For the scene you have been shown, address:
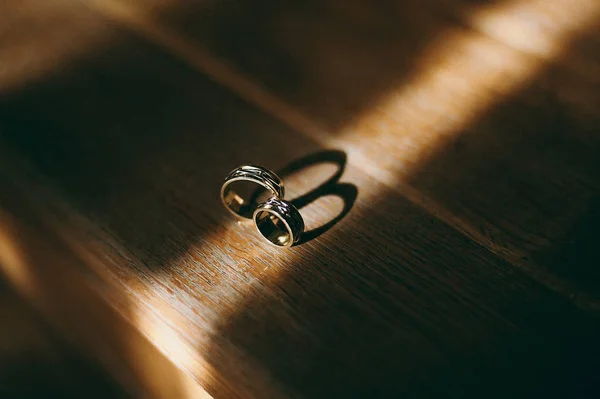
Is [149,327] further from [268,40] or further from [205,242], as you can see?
[268,40]

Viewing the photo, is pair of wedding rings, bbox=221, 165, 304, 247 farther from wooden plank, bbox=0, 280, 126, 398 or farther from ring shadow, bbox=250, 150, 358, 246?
wooden plank, bbox=0, 280, 126, 398

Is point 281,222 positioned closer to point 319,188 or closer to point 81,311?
point 319,188

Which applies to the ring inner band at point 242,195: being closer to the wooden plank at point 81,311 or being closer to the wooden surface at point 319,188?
the wooden surface at point 319,188

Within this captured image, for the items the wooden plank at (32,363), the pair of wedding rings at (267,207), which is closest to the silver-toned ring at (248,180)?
the pair of wedding rings at (267,207)

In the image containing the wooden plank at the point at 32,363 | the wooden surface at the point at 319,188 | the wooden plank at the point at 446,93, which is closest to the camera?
the wooden surface at the point at 319,188

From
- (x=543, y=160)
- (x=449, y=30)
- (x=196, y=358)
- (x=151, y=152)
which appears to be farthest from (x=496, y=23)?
(x=196, y=358)

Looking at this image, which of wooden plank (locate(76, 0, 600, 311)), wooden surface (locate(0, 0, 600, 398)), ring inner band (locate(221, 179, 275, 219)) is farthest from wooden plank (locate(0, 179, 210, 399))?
wooden plank (locate(76, 0, 600, 311))

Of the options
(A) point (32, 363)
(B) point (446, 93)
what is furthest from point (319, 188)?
(A) point (32, 363)
